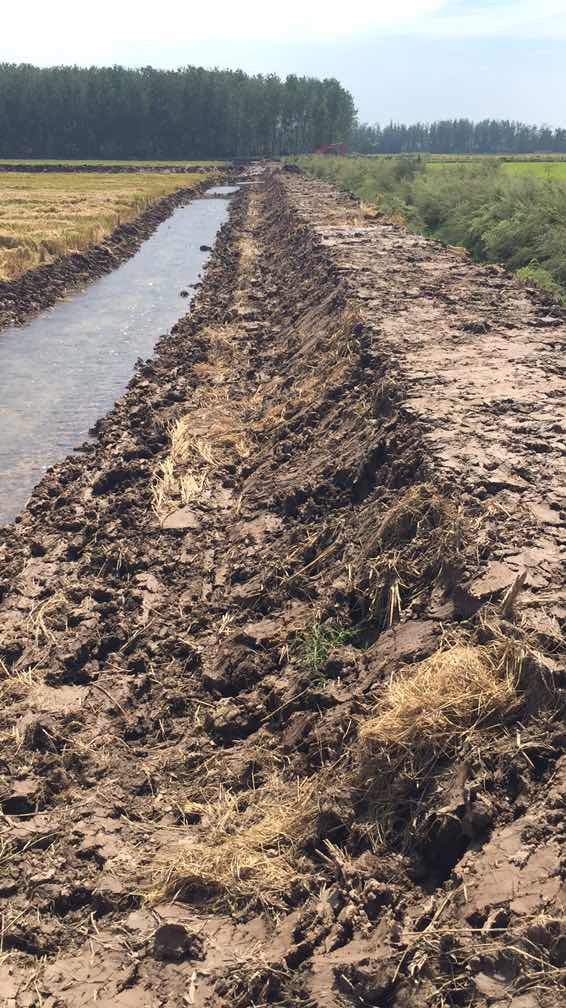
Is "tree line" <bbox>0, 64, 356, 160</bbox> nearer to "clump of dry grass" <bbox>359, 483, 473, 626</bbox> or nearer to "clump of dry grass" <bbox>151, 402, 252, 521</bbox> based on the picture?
"clump of dry grass" <bbox>151, 402, 252, 521</bbox>

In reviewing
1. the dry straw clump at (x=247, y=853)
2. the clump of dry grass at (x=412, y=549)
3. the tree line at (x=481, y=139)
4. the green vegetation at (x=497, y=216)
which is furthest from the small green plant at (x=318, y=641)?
the tree line at (x=481, y=139)

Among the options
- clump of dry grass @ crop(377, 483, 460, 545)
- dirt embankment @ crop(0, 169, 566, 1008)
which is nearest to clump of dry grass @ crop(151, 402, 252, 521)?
dirt embankment @ crop(0, 169, 566, 1008)

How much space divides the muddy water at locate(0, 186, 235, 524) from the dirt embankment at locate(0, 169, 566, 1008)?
1276 mm

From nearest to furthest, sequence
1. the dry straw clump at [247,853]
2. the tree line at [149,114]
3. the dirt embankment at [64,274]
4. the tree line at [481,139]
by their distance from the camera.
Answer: the dry straw clump at [247,853], the dirt embankment at [64,274], the tree line at [149,114], the tree line at [481,139]

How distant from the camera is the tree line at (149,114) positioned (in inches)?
4316

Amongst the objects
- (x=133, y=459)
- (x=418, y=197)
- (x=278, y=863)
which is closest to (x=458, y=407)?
(x=133, y=459)

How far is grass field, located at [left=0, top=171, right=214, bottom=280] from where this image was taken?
25578mm

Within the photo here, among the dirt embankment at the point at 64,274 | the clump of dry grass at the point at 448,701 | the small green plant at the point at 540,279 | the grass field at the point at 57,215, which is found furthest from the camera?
the grass field at the point at 57,215

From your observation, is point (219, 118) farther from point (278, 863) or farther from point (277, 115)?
point (278, 863)

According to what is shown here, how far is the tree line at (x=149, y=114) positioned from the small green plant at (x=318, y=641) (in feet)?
388

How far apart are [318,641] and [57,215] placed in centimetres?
3449

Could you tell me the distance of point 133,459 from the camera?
35.9 feet

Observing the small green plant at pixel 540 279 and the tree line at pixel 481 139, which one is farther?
the tree line at pixel 481 139

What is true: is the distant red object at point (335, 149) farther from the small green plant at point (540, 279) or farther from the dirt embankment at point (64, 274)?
the small green plant at point (540, 279)
